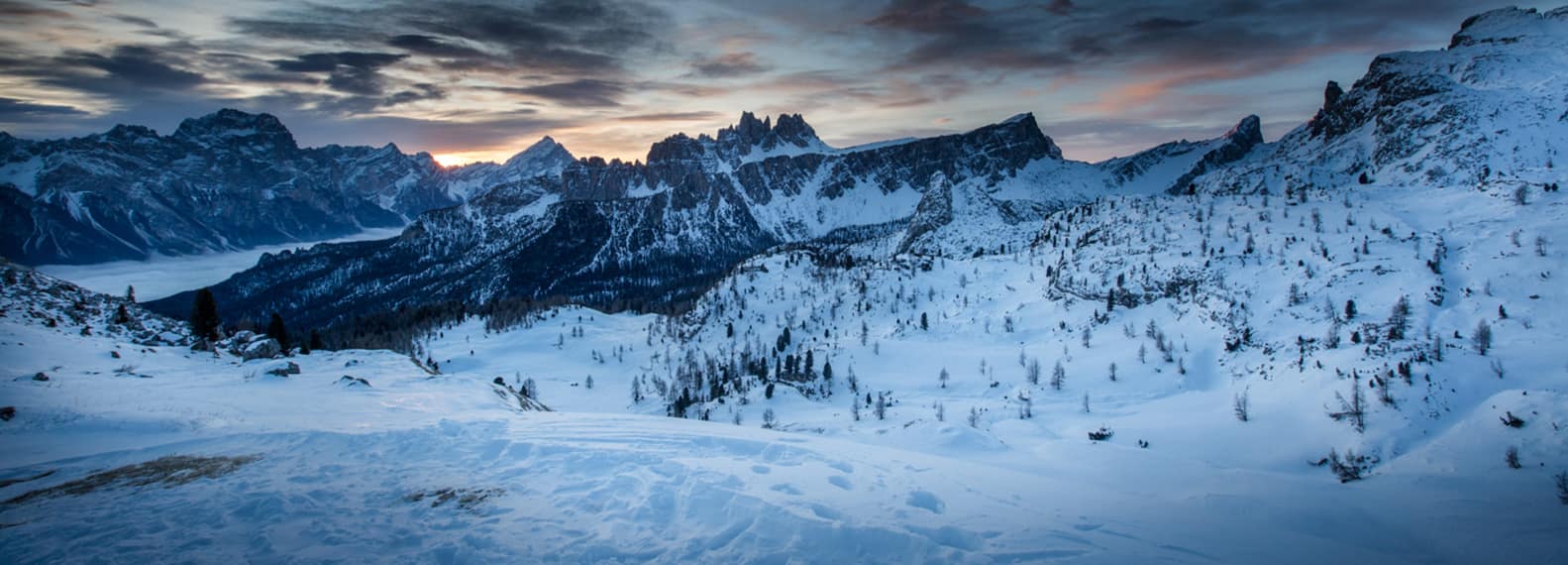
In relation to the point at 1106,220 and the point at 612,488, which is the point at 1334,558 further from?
the point at 1106,220

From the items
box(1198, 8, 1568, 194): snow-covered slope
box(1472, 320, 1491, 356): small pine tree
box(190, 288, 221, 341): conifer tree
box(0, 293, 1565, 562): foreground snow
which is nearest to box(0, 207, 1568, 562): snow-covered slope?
box(0, 293, 1565, 562): foreground snow

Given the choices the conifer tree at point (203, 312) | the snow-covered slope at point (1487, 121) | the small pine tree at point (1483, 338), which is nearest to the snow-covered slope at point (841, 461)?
the small pine tree at point (1483, 338)

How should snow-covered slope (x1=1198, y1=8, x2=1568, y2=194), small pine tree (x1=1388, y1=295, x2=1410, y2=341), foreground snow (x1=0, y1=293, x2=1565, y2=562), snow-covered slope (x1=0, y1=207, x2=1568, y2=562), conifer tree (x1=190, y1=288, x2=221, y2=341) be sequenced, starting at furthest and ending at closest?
snow-covered slope (x1=1198, y1=8, x2=1568, y2=194) < conifer tree (x1=190, y1=288, x2=221, y2=341) < small pine tree (x1=1388, y1=295, x2=1410, y2=341) < snow-covered slope (x1=0, y1=207, x2=1568, y2=562) < foreground snow (x1=0, y1=293, x2=1565, y2=562)

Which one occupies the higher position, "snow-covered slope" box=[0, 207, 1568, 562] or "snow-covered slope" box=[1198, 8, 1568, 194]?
"snow-covered slope" box=[1198, 8, 1568, 194]

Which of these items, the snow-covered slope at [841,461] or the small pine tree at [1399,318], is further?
the small pine tree at [1399,318]

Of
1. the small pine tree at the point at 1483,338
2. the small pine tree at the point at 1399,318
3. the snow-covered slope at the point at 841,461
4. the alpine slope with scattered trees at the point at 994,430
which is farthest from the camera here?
the small pine tree at the point at 1399,318

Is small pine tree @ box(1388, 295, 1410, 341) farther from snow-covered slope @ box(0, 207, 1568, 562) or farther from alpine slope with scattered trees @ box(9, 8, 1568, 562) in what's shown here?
snow-covered slope @ box(0, 207, 1568, 562)

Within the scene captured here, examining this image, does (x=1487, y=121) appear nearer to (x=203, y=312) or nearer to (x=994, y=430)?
(x=994, y=430)

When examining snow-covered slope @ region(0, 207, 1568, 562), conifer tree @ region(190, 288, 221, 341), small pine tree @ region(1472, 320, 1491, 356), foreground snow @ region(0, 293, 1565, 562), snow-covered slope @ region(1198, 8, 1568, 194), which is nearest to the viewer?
foreground snow @ region(0, 293, 1565, 562)

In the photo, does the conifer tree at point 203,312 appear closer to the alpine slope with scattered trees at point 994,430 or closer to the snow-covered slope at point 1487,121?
the alpine slope with scattered trees at point 994,430

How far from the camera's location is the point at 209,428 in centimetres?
2030

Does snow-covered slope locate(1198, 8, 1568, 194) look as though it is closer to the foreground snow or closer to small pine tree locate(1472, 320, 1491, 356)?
small pine tree locate(1472, 320, 1491, 356)

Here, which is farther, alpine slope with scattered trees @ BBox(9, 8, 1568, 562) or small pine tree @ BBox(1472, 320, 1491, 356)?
small pine tree @ BBox(1472, 320, 1491, 356)

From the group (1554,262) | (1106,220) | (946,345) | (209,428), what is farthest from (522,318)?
(1554,262)
